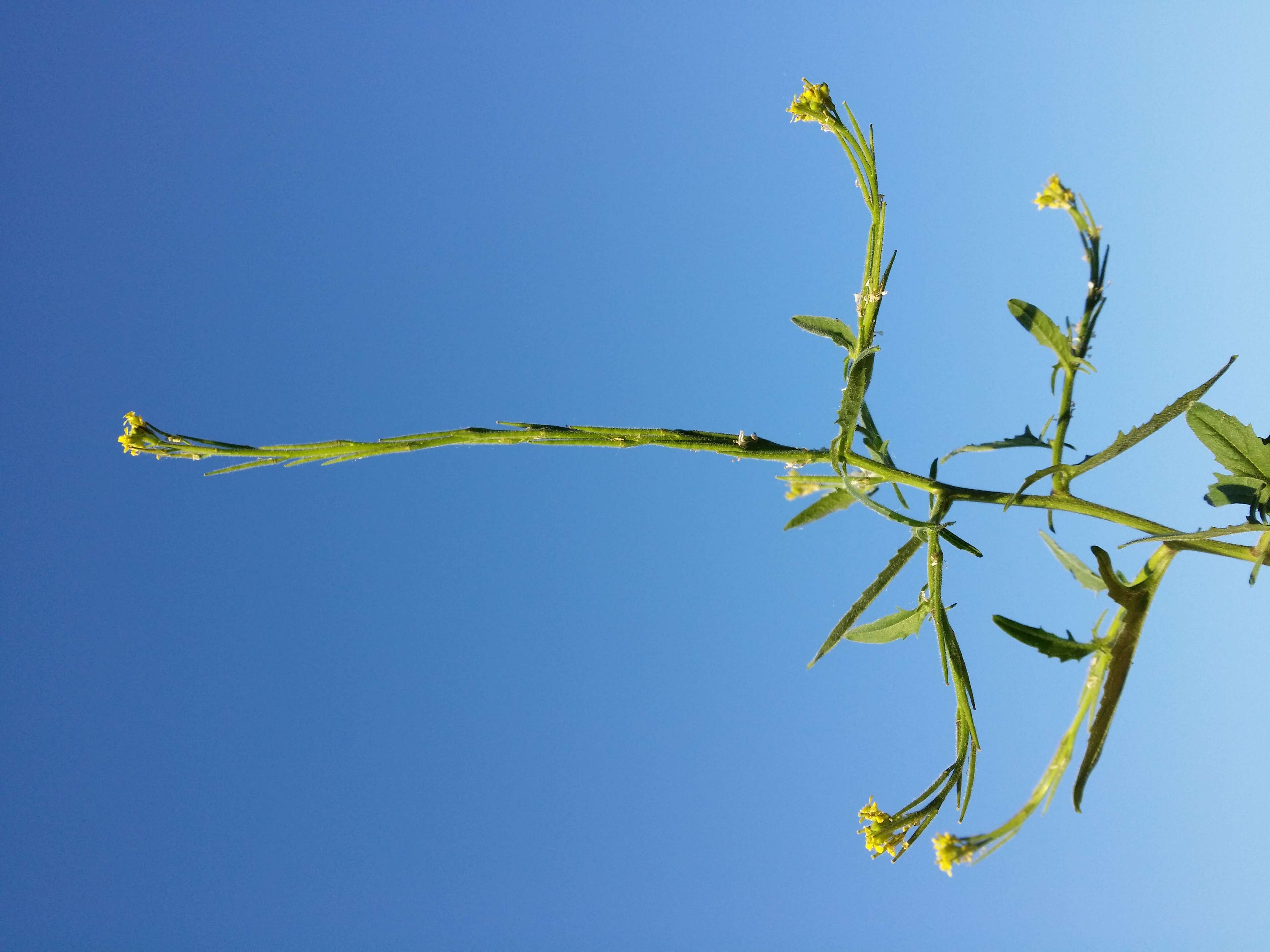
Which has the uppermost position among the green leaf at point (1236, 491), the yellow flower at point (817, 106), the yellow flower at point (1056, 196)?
the yellow flower at point (817, 106)

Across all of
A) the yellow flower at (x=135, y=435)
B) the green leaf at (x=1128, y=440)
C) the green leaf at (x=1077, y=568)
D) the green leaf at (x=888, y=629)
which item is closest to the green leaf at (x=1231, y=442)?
the green leaf at (x=1128, y=440)

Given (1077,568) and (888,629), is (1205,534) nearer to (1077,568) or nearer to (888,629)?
(1077,568)

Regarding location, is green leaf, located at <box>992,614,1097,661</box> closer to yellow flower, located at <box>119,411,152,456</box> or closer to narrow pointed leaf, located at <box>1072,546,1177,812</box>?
narrow pointed leaf, located at <box>1072,546,1177,812</box>

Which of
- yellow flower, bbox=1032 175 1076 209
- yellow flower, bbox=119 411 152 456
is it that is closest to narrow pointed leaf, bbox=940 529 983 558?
yellow flower, bbox=1032 175 1076 209

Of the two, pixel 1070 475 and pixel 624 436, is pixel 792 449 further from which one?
pixel 1070 475

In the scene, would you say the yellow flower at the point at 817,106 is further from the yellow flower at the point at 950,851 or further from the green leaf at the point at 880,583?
the yellow flower at the point at 950,851

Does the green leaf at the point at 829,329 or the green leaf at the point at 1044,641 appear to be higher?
the green leaf at the point at 829,329
